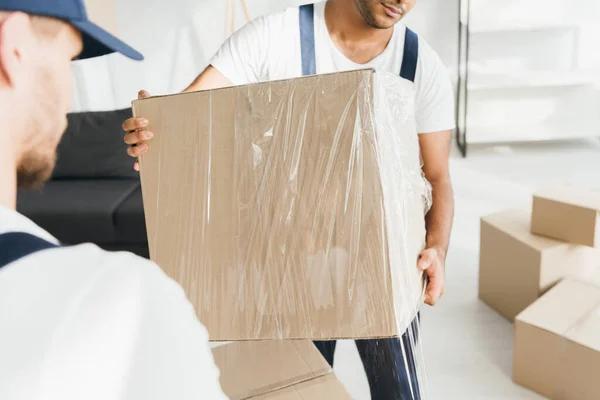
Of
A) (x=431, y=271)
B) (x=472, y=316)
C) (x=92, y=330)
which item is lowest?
(x=472, y=316)

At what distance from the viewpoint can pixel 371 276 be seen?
0.64 m

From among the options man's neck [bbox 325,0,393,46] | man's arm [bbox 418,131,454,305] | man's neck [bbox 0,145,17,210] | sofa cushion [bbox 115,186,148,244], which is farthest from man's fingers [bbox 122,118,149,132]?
sofa cushion [bbox 115,186,148,244]

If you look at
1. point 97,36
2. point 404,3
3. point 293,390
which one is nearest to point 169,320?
point 97,36

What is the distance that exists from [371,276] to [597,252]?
1463 millimetres

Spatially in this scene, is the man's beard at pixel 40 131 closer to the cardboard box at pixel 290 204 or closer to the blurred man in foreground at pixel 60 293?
the blurred man in foreground at pixel 60 293

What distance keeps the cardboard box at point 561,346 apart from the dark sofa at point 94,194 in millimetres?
1426

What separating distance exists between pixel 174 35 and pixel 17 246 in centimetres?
364

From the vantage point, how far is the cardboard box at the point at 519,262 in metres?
1.68

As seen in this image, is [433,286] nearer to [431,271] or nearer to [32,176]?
[431,271]

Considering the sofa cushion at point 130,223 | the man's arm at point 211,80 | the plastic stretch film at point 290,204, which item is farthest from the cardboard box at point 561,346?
the sofa cushion at point 130,223

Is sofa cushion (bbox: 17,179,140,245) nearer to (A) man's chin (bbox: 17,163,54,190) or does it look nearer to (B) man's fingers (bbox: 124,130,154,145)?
(B) man's fingers (bbox: 124,130,154,145)

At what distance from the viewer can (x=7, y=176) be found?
385mm

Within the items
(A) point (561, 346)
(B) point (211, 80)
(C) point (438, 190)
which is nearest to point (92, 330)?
(B) point (211, 80)

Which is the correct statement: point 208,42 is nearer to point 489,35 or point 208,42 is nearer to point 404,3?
point 489,35
